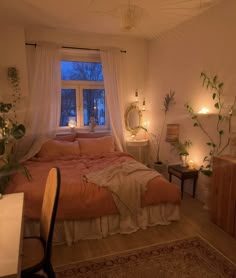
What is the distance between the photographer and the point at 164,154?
4.31 metres

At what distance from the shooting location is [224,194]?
2.52 metres

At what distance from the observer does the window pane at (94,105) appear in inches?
180

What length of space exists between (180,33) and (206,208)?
8.90ft

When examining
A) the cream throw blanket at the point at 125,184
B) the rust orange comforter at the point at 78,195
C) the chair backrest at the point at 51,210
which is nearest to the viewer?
the chair backrest at the point at 51,210

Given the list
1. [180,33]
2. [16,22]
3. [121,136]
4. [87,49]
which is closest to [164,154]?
[121,136]

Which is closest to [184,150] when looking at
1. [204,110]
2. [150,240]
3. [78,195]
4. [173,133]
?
[173,133]

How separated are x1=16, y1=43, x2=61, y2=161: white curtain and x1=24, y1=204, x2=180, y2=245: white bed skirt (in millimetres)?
1771

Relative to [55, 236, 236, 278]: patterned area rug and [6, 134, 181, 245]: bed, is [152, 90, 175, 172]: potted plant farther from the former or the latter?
[55, 236, 236, 278]: patterned area rug

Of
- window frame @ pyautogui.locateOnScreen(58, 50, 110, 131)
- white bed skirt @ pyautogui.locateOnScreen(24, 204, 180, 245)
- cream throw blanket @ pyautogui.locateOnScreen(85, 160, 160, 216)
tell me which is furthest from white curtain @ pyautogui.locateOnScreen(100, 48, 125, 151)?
white bed skirt @ pyautogui.locateOnScreen(24, 204, 180, 245)

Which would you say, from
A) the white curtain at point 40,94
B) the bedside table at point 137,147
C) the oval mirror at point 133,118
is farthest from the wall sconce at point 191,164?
the white curtain at point 40,94

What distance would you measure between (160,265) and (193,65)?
2.73 meters

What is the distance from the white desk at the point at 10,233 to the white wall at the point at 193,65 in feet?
8.50

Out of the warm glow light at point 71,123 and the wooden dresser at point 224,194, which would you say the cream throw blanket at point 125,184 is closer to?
the wooden dresser at point 224,194

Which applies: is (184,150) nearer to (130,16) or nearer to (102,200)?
(102,200)
